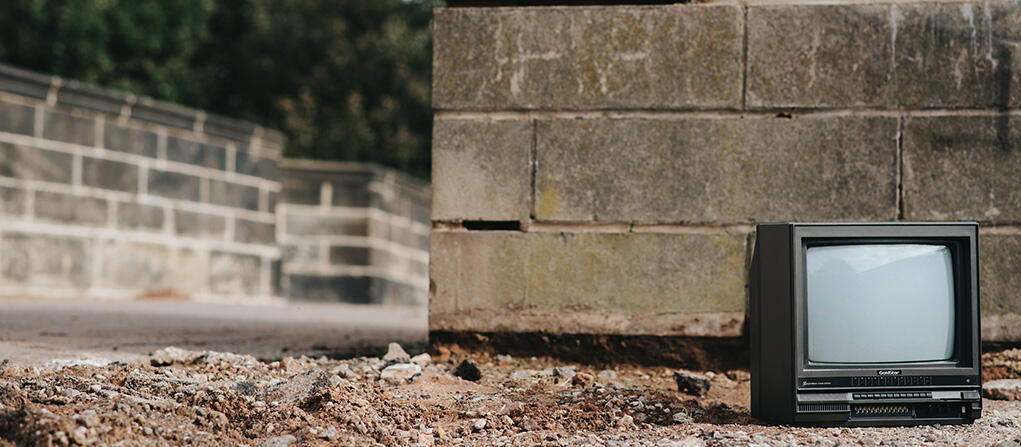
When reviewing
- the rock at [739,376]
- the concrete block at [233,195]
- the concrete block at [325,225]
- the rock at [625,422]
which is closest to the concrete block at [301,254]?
the concrete block at [325,225]

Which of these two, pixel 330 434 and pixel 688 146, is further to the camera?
pixel 688 146

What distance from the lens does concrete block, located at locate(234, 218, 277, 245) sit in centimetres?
1027

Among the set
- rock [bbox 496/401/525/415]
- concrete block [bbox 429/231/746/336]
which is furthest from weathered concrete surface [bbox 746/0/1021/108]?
rock [bbox 496/401/525/415]

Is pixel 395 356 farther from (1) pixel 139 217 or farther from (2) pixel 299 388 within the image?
(1) pixel 139 217

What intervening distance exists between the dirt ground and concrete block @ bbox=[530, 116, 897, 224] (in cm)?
75

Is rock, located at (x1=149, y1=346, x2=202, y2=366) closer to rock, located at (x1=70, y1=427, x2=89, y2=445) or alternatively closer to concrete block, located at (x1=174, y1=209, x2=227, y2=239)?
rock, located at (x1=70, y1=427, x2=89, y2=445)

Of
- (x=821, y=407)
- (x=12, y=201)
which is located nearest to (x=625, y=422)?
(x=821, y=407)

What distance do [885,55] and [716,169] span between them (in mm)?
832

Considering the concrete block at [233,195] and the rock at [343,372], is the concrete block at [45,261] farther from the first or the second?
the rock at [343,372]

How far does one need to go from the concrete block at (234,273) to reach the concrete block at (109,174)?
114 centimetres

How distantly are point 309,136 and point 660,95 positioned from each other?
1558 cm

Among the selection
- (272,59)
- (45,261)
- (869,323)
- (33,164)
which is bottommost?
(869,323)

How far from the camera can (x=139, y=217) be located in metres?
9.19

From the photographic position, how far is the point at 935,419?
3301 millimetres
